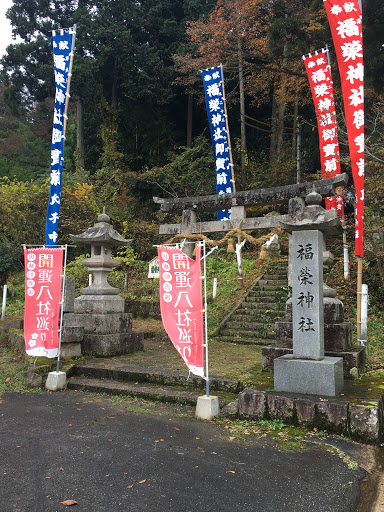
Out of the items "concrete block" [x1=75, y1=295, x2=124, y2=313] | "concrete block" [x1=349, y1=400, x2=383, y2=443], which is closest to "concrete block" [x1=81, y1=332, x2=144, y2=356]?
"concrete block" [x1=75, y1=295, x2=124, y2=313]

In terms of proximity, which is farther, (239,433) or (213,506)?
(239,433)

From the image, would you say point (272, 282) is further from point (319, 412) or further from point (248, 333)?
point (319, 412)

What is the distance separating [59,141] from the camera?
35.7ft

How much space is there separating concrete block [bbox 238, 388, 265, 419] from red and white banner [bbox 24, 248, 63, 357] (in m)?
3.46

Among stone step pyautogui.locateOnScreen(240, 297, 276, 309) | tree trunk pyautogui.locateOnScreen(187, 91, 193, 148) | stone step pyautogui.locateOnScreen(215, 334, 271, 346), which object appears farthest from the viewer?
tree trunk pyautogui.locateOnScreen(187, 91, 193, 148)

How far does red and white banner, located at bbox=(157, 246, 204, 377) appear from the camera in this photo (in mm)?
5234

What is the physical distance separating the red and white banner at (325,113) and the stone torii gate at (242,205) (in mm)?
737

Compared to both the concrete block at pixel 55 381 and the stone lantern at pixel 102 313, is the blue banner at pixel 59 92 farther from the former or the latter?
the concrete block at pixel 55 381

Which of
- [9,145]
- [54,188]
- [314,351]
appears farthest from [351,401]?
[9,145]

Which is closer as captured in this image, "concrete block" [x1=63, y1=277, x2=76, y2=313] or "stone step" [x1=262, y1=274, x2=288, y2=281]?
"concrete block" [x1=63, y1=277, x2=76, y2=313]

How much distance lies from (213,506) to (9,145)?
29092 mm

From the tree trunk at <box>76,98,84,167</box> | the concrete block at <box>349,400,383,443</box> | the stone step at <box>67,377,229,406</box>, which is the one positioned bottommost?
the stone step at <box>67,377,229,406</box>

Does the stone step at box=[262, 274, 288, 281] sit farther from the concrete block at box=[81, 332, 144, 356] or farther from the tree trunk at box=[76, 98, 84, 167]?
the tree trunk at box=[76, 98, 84, 167]

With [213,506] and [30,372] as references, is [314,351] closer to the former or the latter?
[213,506]
